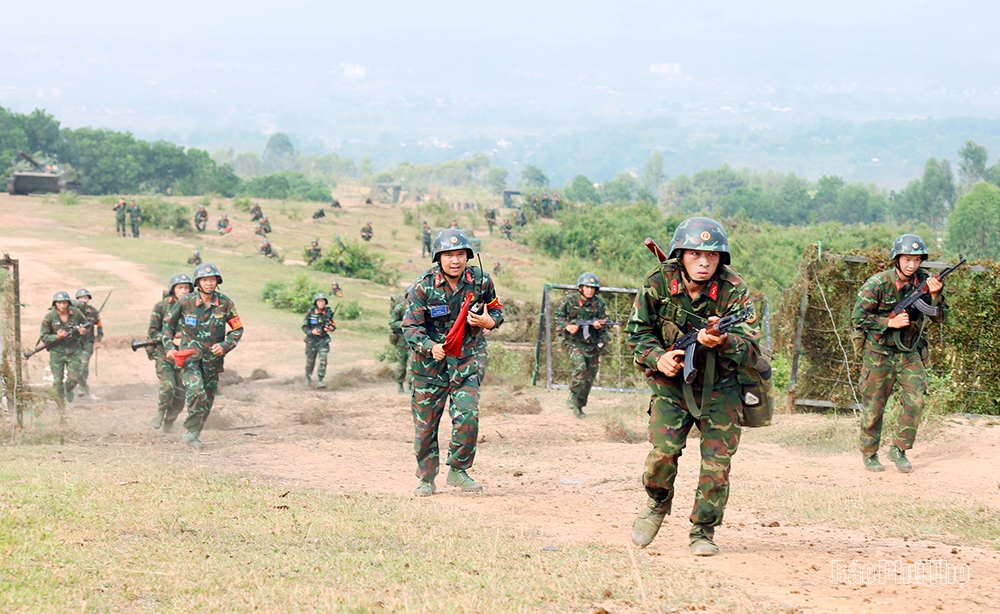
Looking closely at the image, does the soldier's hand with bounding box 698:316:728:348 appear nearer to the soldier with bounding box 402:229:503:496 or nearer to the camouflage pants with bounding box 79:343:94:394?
the soldier with bounding box 402:229:503:496

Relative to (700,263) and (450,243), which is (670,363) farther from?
(450,243)

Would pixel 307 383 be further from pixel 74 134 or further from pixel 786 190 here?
pixel 786 190

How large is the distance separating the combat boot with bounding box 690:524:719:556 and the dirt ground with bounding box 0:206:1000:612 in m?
0.09

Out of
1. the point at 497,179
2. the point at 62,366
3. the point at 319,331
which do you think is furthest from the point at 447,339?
the point at 497,179

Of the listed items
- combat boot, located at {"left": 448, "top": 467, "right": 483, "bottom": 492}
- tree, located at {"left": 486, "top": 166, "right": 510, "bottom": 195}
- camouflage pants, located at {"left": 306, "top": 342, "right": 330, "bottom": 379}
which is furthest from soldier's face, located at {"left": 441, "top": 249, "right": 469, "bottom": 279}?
tree, located at {"left": 486, "top": 166, "right": 510, "bottom": 195}

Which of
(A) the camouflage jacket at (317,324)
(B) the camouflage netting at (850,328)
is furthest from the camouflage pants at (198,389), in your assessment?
(B) the camouflage netting at (850,328)

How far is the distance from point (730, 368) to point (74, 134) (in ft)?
267

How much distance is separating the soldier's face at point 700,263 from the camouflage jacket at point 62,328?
11.6 metres

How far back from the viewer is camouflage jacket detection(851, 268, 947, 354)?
10.5 metres

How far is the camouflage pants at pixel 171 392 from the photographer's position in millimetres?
13289

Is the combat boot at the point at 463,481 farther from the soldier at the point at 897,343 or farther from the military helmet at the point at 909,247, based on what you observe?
the military helmet at the point at 909,247

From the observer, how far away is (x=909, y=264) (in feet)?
34.4

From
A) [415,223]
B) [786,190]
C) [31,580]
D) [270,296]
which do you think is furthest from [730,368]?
[786,190]

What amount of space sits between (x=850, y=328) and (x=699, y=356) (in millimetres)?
8662
